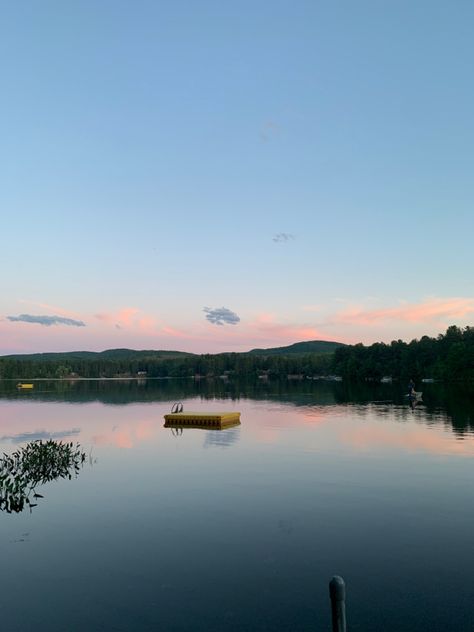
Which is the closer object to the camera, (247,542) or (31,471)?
(247,542)

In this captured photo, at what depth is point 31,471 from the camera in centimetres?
3909

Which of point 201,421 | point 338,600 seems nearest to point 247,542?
point 338,600

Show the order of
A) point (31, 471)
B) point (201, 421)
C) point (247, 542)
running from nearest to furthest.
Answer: point (247, 542) → point (31, 471) → point (201, 421)

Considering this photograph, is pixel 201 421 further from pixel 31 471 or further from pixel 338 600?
pixel 338 600

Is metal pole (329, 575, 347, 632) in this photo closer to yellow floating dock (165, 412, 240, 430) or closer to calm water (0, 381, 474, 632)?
calm water (0, 381, 474, 632)

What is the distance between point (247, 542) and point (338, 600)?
48.5ft

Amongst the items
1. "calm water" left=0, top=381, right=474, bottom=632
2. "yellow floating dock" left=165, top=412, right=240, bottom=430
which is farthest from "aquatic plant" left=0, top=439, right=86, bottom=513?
"yellow floating dock" left=165, top=412, right=240, bottom=430

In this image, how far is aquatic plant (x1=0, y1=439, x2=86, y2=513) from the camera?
31.7 meters

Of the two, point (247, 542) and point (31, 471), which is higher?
point (31, 471)

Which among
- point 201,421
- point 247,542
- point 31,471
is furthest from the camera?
point 201,421

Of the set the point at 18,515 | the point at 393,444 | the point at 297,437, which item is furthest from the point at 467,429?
the point at 18,515

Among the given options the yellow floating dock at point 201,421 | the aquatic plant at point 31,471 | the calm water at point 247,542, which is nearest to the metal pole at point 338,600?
the calm water at point 247,542

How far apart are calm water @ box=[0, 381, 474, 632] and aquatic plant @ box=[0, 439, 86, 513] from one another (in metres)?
1.11

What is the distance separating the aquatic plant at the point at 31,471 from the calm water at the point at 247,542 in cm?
111
